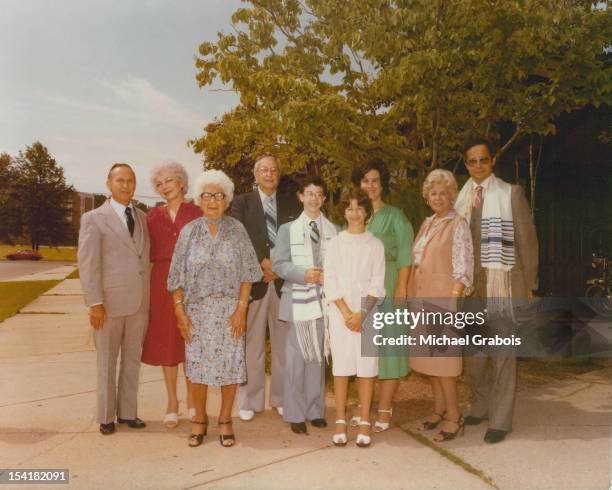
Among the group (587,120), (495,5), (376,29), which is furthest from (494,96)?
(587,120)

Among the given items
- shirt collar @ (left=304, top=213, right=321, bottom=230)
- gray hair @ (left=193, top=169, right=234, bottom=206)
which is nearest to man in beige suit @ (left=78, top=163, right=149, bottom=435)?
gray hair @ (left=193, top=169, right=234, bottom=206)

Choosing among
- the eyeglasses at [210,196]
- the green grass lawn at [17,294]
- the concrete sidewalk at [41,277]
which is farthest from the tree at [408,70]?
the concrete sidewalk at [41,277]

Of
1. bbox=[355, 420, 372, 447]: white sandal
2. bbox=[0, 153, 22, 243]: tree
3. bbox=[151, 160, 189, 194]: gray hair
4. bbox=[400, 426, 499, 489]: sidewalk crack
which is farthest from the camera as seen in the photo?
bbox=[0, 153, 22, 243]: tree

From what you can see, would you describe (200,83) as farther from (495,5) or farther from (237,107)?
(495,5)

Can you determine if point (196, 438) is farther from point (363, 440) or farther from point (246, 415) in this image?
point (363, 440)

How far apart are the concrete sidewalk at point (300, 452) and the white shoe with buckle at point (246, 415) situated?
1.8 inches

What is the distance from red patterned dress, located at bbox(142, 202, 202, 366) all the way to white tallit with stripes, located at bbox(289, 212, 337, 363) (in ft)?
2.67

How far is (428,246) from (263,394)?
1.65 meters

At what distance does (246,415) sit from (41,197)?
4740 centimetres

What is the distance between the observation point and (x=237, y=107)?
6.05 meters

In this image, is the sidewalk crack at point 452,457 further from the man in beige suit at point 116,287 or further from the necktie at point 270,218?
the man in beige suit at point 116,287

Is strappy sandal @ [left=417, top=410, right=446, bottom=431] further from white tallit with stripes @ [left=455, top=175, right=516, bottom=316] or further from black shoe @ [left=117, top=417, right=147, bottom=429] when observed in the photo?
black shoe @ [left=117, top=417, right=147, bottom=429]

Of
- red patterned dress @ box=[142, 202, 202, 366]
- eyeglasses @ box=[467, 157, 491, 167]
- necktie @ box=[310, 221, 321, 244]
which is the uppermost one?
eyeglasses @ box=[467, 157, 491, 167]

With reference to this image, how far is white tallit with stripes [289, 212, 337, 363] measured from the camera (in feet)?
12.0
